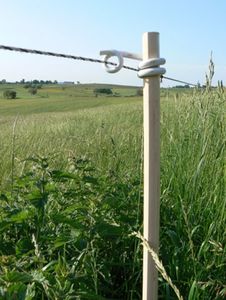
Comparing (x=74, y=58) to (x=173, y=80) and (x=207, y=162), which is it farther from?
(x=207, y=162)

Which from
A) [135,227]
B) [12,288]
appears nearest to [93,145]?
[135,227]

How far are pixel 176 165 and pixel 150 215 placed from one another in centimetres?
120

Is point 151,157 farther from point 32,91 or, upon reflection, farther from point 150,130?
point 32,91

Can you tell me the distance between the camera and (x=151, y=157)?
169cm

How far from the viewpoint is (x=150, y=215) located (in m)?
1.71

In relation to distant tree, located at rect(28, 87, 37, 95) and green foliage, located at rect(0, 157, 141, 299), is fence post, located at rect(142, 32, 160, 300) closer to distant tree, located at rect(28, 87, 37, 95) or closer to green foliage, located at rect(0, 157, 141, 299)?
green foliage, located at rect(0, 157, 141, 299)

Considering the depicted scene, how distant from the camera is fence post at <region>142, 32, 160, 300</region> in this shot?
166 cm

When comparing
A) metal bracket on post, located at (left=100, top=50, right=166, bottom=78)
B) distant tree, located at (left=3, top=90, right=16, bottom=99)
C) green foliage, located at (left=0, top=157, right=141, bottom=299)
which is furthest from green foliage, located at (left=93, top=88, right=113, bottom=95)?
metal bracket on post, located at (left=100, top=50, right=166, bottom=78)

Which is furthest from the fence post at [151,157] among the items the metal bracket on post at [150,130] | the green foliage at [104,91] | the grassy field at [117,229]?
the green foliage at [104,91]

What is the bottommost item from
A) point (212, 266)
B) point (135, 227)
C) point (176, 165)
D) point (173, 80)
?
point (212, 266)

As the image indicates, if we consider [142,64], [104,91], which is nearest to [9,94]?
[104,91]

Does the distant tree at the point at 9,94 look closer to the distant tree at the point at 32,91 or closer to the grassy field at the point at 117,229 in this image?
the distant tree at the point at 32,91

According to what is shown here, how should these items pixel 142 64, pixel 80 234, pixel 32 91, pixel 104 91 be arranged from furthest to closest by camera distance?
pixel 32 91 → pixel 104 91 → pixel 80 234 → pixel 142 64

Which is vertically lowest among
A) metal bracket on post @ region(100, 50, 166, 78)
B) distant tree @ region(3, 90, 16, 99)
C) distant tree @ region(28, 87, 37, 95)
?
distant tree @ region(3, 90, 16, 99)
